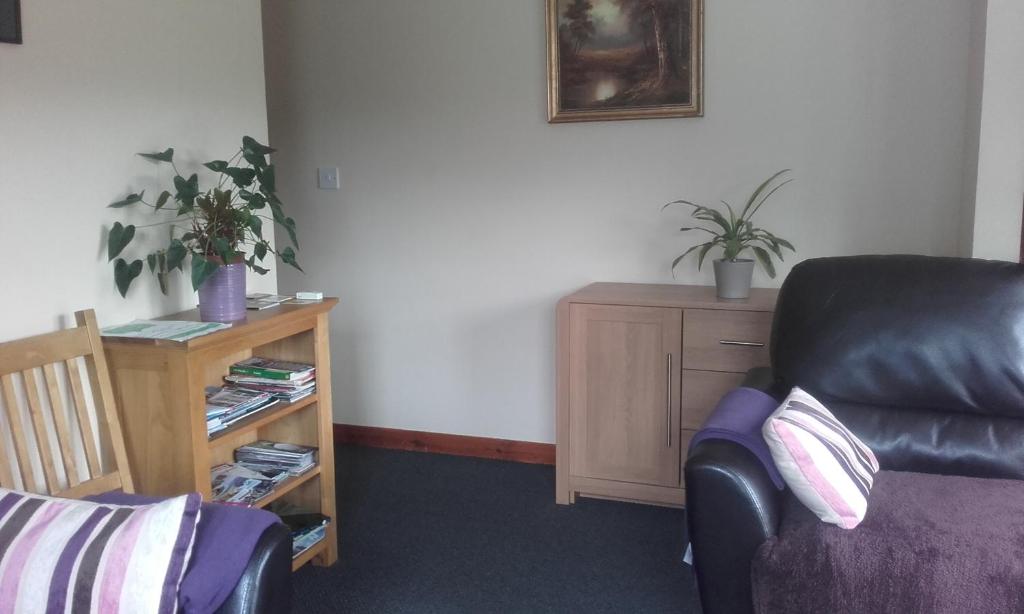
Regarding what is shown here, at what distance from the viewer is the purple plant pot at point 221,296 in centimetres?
207

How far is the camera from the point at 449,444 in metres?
3.54

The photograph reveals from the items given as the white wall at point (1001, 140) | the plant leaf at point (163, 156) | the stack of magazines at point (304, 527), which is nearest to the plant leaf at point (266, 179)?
the plant leaf at point (163, 156)

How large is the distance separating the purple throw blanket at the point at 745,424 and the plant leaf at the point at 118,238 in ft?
4.71

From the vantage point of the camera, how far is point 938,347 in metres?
2.09

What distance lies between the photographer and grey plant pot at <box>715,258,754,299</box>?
2.74 meters

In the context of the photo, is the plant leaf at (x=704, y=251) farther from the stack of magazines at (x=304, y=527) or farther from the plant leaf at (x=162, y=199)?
the plant leaf at (x=162, y=199)

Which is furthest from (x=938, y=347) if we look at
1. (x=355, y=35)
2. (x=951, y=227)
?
(x=355, y=35)

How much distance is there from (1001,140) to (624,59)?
A: 1.30 m

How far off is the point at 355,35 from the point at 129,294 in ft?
5.93

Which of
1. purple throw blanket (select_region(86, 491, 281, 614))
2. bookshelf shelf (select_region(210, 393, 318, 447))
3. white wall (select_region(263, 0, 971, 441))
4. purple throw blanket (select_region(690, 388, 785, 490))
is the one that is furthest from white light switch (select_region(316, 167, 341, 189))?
Result: purple throw blanket (select_region(86, 491, 281, 614))

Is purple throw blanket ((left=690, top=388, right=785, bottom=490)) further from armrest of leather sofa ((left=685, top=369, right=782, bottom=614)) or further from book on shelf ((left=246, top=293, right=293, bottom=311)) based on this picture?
book on shelf ((left=246, top=293, right=293, bottom=311))

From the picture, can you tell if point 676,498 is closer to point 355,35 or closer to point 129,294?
point 129,294

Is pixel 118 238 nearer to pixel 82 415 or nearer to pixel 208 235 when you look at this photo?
pixel 208 235

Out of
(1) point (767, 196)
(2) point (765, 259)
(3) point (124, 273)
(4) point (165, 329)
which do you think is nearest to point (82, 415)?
(4) point (165, 329)
